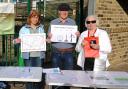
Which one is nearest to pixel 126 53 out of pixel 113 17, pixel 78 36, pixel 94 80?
pixel 113 17

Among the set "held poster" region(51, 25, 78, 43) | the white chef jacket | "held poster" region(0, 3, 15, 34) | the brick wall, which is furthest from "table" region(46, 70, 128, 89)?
the brick wall

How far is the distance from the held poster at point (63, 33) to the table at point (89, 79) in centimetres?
123

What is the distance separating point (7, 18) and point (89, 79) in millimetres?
3975

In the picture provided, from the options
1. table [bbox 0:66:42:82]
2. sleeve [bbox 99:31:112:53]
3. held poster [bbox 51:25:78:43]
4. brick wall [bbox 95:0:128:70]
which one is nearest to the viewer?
table [bbox 0:66:42:82]

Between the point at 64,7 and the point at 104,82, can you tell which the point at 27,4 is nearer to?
the point at 64,7

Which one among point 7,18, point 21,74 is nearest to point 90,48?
point 21,74

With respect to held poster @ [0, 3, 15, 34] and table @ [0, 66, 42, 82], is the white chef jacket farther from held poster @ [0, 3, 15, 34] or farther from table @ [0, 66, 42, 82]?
held poster @ [0, 3, 15, 34]

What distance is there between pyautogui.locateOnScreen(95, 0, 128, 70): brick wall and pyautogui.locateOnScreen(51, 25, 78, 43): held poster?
3.01m

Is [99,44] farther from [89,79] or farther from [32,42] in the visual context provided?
[32,42]

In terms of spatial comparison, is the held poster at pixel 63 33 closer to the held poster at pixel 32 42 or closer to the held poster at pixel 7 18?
the held poster at pixel 32 42

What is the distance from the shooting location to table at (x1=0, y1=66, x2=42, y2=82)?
226 inches

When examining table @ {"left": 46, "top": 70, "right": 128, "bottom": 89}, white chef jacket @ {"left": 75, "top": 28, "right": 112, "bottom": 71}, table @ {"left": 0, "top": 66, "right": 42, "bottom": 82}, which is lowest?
table @ {"left": 46, "top": 70, "right": 128, "bottom": 89}

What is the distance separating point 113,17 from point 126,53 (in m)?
1.69

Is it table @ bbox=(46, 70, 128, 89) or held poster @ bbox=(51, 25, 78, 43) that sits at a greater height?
held poster @ bbox=(51, 25, 78, 43)
